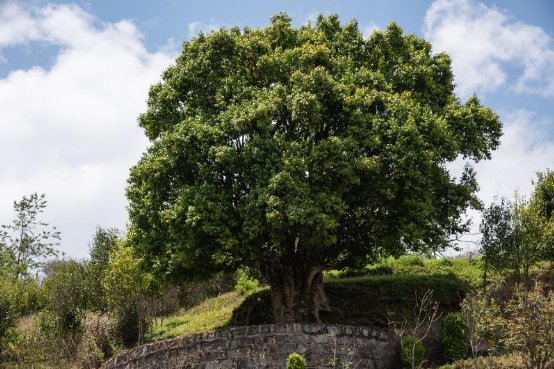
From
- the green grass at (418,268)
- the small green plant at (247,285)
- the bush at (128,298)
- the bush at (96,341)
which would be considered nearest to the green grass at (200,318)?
the small green plant at (247,285)

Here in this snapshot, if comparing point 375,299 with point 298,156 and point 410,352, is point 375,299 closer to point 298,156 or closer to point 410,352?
point 410,352

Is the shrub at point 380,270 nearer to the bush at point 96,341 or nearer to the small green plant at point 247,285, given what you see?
the small green plant at point 247,285

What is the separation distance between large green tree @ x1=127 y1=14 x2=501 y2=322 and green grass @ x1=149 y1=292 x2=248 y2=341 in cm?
505

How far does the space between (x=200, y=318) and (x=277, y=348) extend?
1160cm

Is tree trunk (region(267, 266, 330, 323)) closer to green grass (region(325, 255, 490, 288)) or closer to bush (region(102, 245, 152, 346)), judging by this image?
green grass (region(325, 255, 490, 288))

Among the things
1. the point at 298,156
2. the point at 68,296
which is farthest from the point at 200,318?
the point at 298,156

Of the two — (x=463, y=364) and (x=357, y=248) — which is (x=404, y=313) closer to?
(x=357, y=248)

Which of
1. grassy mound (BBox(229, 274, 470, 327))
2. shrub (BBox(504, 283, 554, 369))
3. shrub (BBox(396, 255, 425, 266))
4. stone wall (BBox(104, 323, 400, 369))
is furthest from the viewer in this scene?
shrub (BBox(396, 255, 425, 266))

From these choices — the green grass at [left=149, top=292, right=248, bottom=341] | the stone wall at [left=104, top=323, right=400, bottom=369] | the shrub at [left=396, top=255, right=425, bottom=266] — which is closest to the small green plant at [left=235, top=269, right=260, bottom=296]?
the green grass at [left=149, top=292, right=248, bottom=341]

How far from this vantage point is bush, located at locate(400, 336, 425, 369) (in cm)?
2303

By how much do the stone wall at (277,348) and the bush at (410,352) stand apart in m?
0.76

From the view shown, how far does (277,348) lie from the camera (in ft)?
75.4

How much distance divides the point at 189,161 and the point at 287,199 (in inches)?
171

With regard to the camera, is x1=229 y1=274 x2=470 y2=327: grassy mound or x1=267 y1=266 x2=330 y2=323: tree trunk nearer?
x1=267 y1=266 x2=330 y2=323: tree trunk
